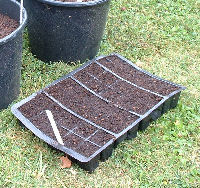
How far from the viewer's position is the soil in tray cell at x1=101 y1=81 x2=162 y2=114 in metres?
3.13

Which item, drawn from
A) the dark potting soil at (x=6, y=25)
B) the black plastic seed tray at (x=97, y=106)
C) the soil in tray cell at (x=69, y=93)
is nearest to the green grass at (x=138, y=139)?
the black plastic seed tray at (x=97, y=106)

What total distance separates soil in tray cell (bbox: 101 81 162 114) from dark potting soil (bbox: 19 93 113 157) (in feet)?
1.19

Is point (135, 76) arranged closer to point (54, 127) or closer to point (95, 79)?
point (95, 79)

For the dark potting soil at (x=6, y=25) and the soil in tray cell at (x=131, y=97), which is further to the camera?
the soil in tray cell at (x=131, y=97)

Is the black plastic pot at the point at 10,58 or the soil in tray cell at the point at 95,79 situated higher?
the black plastic pot at the point at 10,58

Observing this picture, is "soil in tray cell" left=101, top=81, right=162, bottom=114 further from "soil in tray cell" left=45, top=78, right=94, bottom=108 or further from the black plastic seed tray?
"soil in tray cell" left=45, top=78, right=94, bottom=108

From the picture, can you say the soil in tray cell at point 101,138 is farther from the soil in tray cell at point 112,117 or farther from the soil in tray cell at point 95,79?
the soil in tray cell at point 95,79

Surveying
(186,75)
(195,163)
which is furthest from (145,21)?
(195,163)

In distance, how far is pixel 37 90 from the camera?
3.34 metres

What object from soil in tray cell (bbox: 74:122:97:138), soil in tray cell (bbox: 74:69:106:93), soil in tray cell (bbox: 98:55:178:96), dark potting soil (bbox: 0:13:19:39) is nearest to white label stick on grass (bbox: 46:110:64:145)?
soil in tray cell (bbox: 74:122:97:138)

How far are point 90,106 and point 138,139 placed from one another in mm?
451

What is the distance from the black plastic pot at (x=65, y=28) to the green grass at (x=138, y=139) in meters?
0.12

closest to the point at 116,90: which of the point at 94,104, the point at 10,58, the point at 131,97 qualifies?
the point at 131,97

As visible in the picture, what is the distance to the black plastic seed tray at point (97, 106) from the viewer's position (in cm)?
280
